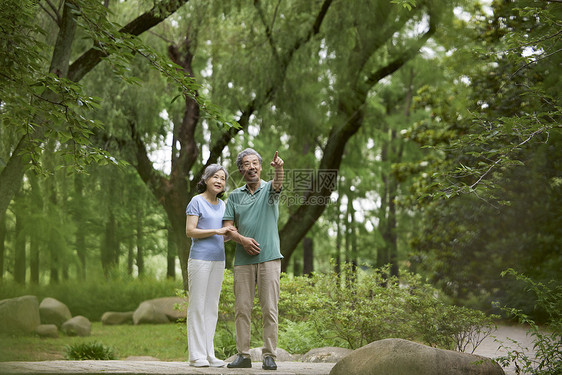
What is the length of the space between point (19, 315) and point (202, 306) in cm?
884

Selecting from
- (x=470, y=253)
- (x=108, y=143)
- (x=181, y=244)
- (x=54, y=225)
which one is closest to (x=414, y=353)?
(x=181, y=244)

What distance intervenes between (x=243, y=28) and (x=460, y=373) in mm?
8448

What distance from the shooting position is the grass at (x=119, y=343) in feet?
32.7

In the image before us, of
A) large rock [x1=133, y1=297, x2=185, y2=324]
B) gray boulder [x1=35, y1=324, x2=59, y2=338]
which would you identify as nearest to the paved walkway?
gray boulder [x1=35, y1=324, x2=59, y2=338]

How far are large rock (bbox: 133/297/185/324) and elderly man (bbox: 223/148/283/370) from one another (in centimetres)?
925

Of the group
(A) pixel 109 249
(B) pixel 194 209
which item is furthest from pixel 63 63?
(A) pixel 109 249

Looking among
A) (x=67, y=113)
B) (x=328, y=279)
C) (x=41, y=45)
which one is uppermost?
(x=41, y=45)

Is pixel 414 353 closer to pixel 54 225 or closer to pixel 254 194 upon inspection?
pixel 254 194

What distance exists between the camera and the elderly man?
4.37 metres

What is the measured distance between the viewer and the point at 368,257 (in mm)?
17609

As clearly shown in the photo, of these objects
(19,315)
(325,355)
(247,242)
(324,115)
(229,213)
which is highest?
(324,115)

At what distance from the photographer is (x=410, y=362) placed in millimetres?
4242

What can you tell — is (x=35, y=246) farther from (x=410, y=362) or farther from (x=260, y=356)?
(x=410, y=362)

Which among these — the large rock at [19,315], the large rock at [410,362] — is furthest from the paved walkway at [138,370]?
the large rock at [19,315]
